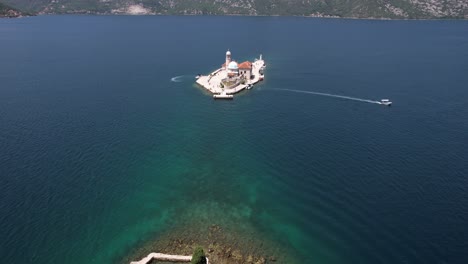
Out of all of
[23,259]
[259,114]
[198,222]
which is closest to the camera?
[23,259]

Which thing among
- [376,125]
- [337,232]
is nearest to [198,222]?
[337,232]

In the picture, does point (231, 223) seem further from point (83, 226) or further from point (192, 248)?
point (83, 226)

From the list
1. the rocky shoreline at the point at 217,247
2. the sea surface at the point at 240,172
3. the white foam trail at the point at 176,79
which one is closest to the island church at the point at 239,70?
the sea surface at the point at 240,172

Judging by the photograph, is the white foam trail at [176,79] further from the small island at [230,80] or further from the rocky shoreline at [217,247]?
the rocky shoreline at [217,247]

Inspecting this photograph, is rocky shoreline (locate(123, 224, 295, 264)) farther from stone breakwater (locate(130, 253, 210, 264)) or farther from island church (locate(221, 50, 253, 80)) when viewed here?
island church (locate(221, 50, 253, 80))

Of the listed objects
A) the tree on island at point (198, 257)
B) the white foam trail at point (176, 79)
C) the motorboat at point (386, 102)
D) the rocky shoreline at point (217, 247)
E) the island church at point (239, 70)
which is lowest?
the rocky shoreline at point (217, 247)

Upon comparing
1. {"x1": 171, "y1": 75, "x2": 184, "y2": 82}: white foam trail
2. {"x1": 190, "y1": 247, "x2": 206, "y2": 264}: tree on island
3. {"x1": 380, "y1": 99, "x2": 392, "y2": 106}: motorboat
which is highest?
{"x1": 171, "y1": 75, "x2": 184, "y2": 82}: white foam trail

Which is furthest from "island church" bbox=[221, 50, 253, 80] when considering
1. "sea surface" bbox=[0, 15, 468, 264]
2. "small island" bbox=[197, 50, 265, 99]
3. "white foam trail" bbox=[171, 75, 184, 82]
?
"white foam trail" bbox=[171, 75, 184, 82]

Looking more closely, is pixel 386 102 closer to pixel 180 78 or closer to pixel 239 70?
pixel 239 70
